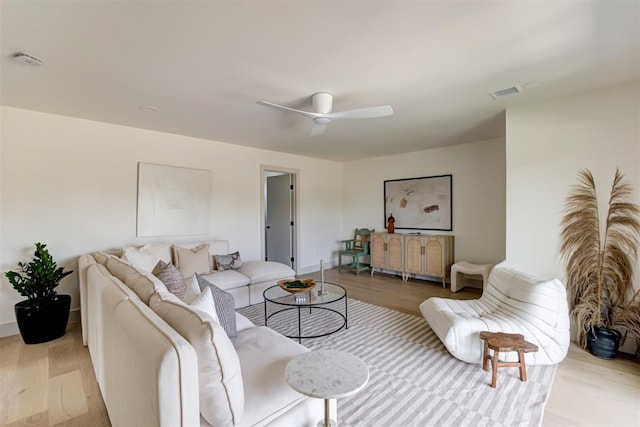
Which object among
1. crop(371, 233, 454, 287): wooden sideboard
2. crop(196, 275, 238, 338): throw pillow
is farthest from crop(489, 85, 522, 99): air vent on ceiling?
crop(196, 275, 238, 338): throw pillow

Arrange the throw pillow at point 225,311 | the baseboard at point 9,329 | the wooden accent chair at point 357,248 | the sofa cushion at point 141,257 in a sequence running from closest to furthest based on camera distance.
A: the throw pillow at point 225,311 < the baseboard at point 9,329 < the sofa cushion at point 141,257 < the wooden accent chair at point 357,248

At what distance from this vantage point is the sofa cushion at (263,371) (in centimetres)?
128

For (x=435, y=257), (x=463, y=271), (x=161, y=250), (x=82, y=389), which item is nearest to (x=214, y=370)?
(x=82, y=389)

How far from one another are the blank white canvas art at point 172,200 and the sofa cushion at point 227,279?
923 millimetres

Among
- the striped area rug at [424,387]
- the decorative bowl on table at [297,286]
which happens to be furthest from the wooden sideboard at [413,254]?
the decorative bowl on table at [297,286]

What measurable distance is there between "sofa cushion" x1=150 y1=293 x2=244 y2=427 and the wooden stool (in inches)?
74.1

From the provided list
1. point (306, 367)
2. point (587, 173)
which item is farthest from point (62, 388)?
point (587, 173)

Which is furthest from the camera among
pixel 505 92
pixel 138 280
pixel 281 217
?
pixel 281 217

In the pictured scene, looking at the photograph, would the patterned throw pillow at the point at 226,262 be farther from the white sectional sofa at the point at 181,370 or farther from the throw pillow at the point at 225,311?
the white sectional sofa at the point at 181,370

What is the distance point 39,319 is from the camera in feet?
9.02

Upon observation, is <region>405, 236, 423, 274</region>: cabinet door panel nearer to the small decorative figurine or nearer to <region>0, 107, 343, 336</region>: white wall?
the small decorative figurine

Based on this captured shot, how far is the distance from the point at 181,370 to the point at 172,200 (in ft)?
11.8

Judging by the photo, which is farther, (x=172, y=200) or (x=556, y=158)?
(x=172, y=200)

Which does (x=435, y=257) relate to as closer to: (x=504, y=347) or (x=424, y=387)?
(x=504, y=347)
